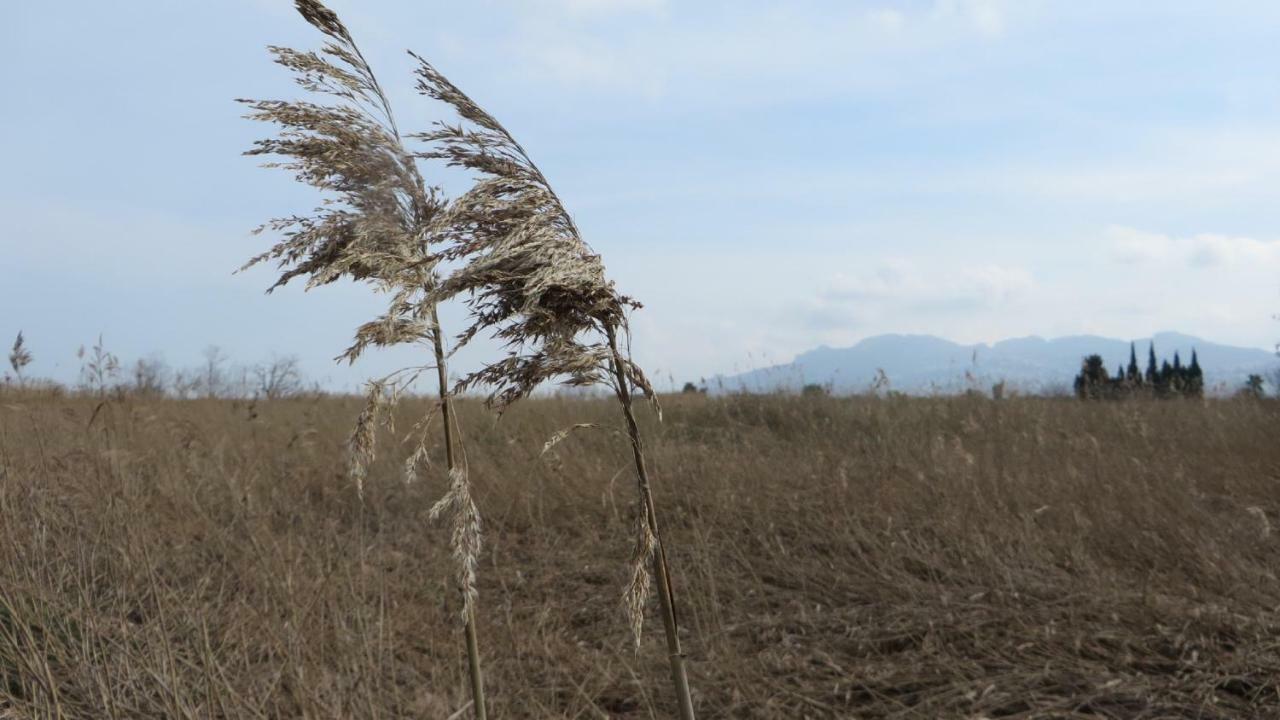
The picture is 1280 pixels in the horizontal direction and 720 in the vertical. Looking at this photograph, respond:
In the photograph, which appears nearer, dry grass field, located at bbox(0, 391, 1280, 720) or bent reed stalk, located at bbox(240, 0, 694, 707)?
bent reed stalk, located at bbox(240, 0, 694, 707)

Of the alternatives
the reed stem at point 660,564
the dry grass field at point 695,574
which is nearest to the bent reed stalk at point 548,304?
the reed stem at point 660,564

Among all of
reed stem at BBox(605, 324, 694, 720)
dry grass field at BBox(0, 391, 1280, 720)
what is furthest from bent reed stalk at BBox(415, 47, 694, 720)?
dry grass field at BBox(0, 391, 1280, 720)

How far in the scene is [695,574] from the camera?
548 cm

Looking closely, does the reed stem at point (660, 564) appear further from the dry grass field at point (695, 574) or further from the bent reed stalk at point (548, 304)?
the dry grass field at point (695, 574)

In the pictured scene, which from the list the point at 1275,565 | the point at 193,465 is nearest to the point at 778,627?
the point at 1275,565

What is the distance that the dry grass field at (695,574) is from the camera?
3.59m

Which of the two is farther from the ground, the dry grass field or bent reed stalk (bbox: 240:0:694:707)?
bent reed stalk (bbox: 240:0:694:707)

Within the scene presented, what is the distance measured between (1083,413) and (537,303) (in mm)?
8957

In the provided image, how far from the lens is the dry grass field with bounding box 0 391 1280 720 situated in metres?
3.59

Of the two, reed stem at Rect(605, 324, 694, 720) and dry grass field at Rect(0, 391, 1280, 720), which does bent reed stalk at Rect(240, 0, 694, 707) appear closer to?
reed stem at Rect(605, 324, 694, 720)

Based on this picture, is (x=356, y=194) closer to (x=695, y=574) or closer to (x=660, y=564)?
(x=660, y=564)

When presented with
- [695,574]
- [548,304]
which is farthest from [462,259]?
[695,574]

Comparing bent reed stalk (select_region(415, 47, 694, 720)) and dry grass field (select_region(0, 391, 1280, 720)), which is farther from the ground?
bent reed stalk (select_region(415, 47, 694, 720))

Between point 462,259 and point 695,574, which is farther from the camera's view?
point 695,574
